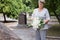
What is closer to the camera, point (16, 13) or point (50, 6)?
point (50, 6)

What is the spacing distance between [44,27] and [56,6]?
11.1m

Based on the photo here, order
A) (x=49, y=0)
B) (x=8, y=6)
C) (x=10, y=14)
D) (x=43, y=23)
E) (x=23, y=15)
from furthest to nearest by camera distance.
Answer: (x=10, y=14)
(x=8, y=6)
(x=23, y=15)
(x=49, y=0)
(x=43, y=23)

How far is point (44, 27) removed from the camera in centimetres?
660

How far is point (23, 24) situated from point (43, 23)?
46.9ft

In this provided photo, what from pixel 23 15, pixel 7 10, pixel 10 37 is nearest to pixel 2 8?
pixel 7 10

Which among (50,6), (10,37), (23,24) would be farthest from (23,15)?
(10,37)

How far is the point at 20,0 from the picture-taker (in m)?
26.0

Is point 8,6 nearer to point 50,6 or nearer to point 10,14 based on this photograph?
point 10,14

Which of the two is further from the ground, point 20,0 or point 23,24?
point 20,0

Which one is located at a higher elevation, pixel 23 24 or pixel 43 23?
pixel 43 23

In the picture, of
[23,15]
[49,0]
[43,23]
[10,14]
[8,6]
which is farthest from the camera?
[10,14]

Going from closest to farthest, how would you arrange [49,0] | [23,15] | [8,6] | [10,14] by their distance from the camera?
[49,0] → [23,15] → [8,6] → [10,14]

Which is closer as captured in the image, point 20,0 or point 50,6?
point 50,6

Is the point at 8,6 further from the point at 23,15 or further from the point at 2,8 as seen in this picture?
the point at 23,15
